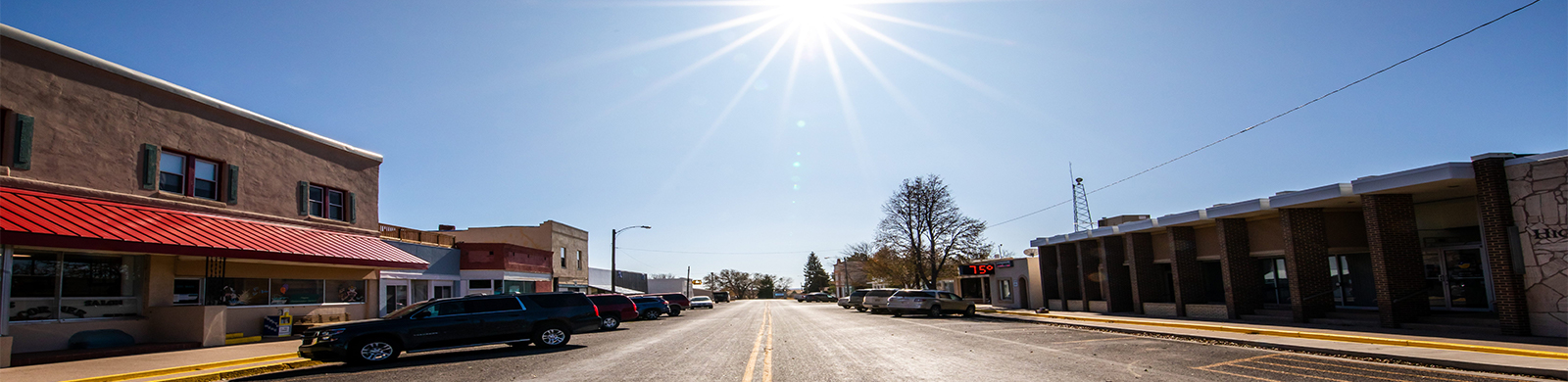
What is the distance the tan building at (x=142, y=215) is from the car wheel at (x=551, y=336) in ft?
22.2

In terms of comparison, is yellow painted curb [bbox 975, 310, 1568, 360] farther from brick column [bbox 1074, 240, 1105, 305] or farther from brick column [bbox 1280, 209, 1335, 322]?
brick column [bbox 1074, 240, 1105, 305]

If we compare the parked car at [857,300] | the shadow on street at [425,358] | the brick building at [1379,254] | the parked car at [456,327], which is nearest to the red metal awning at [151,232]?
the parked car at [456,327]

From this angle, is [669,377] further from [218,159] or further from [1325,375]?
[218,159]

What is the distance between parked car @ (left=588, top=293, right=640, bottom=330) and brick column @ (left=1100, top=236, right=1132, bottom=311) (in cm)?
1968

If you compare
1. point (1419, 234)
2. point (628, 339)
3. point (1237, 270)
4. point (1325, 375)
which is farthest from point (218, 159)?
point (1419, 234)

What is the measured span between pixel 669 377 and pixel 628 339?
9.35 metres

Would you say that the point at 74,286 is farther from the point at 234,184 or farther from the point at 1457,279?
the point at 1457,279

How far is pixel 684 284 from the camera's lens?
101 meters

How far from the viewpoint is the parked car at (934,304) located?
3481 cm

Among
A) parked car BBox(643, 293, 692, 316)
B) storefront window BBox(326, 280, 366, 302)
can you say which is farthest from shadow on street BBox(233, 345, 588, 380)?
parked car BBox(643, 293, 692, 316)

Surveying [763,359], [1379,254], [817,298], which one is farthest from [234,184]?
[817,298]

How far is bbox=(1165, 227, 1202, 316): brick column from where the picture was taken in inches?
1044

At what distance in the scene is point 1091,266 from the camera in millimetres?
34219

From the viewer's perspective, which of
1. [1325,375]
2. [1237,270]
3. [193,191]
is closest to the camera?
[1325,375]
